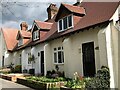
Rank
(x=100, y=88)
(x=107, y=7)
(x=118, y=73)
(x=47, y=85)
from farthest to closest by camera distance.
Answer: (x=107, y=7)
(x=47, y=85)
(x=118, y=73)
(x=100, y=88)

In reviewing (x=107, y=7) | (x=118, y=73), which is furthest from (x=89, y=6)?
→ (x=118, y=73)

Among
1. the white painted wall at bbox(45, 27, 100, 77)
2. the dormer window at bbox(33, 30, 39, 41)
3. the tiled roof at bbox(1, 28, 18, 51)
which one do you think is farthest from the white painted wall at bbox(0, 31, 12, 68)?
the white painted wall at bbox(45, 27, 100, 77)

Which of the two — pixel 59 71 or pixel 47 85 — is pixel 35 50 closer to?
pixel 59 71

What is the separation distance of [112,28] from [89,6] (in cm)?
689

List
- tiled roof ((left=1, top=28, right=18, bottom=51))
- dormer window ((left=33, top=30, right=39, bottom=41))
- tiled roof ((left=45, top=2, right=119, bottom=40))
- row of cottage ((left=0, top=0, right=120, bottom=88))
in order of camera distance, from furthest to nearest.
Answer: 1. tiled roof ((left=1, top=28, right=18, bottom=51))
2. dormer window ((left=33, top=30, right=39, bottom=41))
3. tiled roof ((left=45, top=2, right=119, bottom=40))
4. row of cottage ((left=0, top=0, right=120, bottom=88))

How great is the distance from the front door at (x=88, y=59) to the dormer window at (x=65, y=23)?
3376mm

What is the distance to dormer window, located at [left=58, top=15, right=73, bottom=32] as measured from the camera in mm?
19250

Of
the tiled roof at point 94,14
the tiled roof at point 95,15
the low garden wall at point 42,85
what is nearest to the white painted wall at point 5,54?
the low garden wall at point 42,85

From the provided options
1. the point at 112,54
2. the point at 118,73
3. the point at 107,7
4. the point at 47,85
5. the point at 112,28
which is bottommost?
the point at 47,85

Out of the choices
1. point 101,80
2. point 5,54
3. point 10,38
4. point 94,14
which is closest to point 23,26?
point 10,38

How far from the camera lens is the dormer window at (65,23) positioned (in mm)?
19250

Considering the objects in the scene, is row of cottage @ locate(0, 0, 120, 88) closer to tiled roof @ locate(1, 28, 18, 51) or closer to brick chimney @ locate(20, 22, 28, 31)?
tiled roof @ locate(1, 28, 18, 51)

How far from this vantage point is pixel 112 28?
544 inches

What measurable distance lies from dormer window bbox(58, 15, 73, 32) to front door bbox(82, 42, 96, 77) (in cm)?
338
